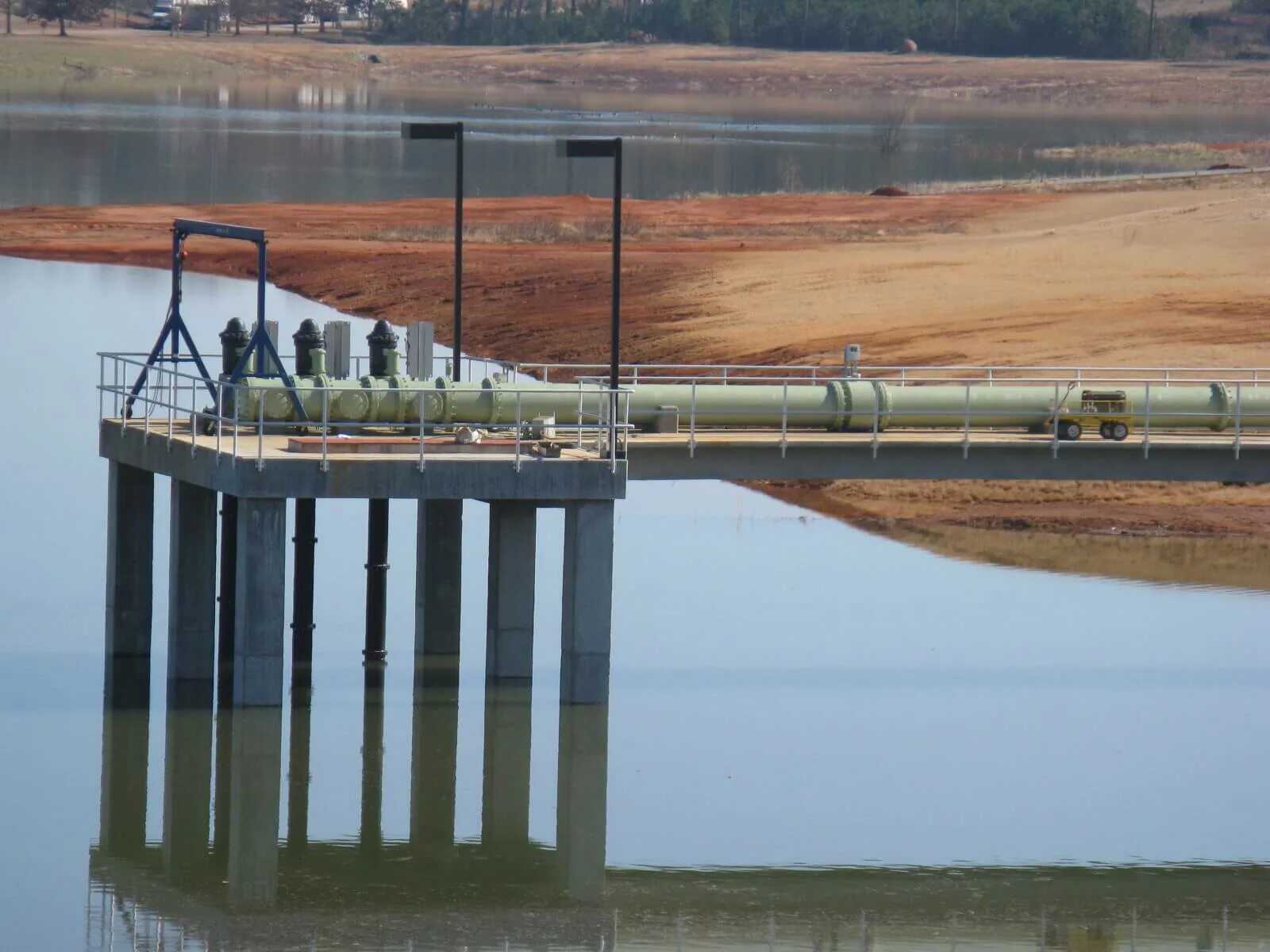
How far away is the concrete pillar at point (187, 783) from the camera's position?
25.5 m

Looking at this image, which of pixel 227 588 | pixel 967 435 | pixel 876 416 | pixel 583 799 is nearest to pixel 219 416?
pixel 227 588

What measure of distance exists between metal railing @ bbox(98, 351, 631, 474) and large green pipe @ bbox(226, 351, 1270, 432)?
62 mm

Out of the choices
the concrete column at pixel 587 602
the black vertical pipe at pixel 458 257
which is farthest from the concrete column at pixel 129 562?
the concrete column at pixel 587 602

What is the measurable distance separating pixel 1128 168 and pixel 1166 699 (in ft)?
315

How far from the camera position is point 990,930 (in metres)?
24.1

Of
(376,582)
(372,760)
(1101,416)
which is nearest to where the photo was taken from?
(372,760)

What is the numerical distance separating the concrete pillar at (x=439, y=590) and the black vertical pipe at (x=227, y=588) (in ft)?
7.46

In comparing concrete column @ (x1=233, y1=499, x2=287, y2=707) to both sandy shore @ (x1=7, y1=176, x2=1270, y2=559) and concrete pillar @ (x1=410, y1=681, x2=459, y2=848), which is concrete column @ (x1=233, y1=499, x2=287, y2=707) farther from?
sandy shore @ (x1=7, y1=176, x2=1270, y2=559)

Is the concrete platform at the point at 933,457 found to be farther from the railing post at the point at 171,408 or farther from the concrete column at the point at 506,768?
the railing post at the point at 171,408

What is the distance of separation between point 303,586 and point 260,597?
4.58m

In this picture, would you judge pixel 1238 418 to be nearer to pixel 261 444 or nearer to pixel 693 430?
pixel 693 430

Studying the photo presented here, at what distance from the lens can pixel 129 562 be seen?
29.2 m

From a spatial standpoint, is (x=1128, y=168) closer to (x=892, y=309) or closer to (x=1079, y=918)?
(x=892, y=309)

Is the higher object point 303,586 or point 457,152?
point 457,152
